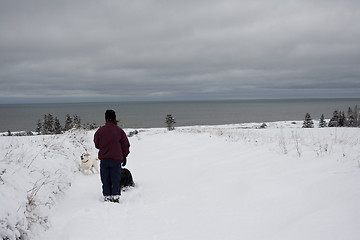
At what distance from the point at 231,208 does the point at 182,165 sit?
417 centimetres

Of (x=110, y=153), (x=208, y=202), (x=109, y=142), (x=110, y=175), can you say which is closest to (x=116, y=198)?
(x=110, y=175)

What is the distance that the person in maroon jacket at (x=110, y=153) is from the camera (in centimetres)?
514

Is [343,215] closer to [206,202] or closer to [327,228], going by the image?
[327,228]

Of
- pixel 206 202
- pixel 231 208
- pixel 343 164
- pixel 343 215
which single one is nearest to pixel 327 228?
pixel 343 215

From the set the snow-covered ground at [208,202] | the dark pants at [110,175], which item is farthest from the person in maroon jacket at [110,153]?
the snow-covered ground at [208,202]

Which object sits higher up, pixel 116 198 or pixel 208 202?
pixel 208 202

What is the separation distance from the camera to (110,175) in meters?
5.29

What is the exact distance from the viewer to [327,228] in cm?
291

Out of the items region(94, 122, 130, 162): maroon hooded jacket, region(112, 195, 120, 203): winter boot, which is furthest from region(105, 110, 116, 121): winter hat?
region(112, 195, 120, 203): winter boot

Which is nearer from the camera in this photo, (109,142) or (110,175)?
(109,142)

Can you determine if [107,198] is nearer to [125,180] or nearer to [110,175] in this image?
[110,175]

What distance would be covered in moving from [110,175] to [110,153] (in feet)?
1.91

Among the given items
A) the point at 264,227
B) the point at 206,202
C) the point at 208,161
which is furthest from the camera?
the point at 208,161

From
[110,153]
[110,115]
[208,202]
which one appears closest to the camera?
[208,202]
